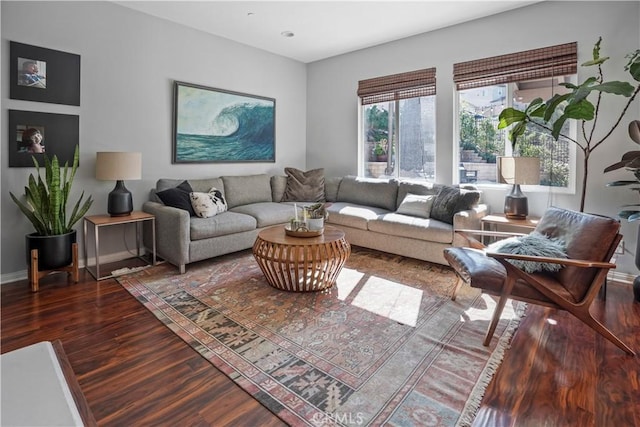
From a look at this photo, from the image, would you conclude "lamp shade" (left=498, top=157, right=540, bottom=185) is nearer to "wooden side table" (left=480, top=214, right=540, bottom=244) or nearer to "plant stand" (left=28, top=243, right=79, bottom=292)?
"wooden side table" (left=480, top=214, right=540, bottom=244)

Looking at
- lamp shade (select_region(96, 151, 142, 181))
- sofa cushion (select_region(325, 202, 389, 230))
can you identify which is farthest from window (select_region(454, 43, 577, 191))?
lamp shade (select_region(96, 151, 142, 181))

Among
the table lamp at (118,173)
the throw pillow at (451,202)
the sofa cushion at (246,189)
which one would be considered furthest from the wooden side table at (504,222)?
the table lamp at (118,173)

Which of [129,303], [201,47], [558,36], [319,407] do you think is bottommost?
[319,407]

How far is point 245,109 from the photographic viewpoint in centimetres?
495

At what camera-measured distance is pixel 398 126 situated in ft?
16.1

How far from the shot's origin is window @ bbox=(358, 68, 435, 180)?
15.0ft

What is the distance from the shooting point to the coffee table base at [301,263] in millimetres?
2805

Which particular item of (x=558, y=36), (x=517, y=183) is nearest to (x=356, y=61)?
(x=558, y=36)

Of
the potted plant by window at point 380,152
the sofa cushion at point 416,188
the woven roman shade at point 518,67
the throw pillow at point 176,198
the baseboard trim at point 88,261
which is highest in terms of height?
the woven roman shade at point 518,67

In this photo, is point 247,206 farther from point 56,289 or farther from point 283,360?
point 283,360

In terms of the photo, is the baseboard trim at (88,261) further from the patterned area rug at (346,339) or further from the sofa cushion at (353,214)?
the sofa cushion at (353,214)

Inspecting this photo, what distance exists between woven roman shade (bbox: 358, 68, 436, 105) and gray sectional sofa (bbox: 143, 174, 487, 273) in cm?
120

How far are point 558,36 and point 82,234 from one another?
528cm

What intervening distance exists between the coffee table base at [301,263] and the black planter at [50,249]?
67.1 inches
